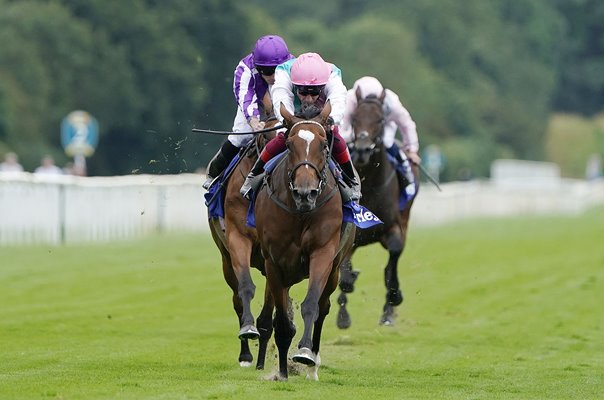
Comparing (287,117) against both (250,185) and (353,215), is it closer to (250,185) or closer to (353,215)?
(250,185)

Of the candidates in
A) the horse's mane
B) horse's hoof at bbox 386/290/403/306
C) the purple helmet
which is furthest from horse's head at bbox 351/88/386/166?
the horse's mane

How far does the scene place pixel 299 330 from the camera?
13.0m

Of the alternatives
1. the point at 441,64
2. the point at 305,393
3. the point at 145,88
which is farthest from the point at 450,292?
the point at 441,64

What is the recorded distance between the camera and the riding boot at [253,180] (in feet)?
33.1

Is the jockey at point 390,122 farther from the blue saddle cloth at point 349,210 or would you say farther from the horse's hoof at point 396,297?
the blue saddle cloth at point 349,210

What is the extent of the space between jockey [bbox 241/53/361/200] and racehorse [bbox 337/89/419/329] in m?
3.50

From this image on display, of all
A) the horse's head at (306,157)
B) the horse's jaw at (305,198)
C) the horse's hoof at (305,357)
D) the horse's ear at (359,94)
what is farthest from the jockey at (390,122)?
the horse's hoof at (305,357)

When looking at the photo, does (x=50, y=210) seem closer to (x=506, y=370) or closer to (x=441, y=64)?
(x=506, y=370)

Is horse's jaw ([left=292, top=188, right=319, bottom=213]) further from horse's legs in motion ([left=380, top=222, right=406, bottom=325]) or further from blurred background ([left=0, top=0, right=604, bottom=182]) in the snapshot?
horse's legs in motion ([left=380, top=222, right=406, bottom=325])

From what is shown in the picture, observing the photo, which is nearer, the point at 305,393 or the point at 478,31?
the point at 305,393

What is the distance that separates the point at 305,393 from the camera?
29.5 ft

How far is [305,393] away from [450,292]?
9.50 metres

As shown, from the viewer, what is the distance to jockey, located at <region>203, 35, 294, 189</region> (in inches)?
432

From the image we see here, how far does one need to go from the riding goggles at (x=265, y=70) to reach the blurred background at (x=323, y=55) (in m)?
1.13
